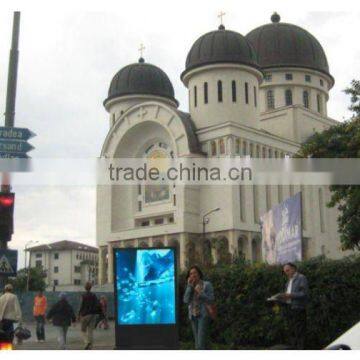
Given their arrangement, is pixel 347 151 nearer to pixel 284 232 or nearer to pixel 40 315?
pixel 284 232

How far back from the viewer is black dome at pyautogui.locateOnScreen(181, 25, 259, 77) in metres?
48.0

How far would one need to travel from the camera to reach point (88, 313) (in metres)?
11.3

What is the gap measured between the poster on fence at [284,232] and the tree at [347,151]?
5.98m

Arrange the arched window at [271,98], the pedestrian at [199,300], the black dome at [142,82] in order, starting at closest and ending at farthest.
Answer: the pedestrian at [199,300] < the black dome at [142,82] < the arched window at [271,98]

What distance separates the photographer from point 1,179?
809cm

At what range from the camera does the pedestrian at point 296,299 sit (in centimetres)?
830

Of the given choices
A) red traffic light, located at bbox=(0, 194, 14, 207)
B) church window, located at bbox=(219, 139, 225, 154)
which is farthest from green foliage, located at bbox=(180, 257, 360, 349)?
church window, located at bbox=(219, 139, 225, 154)

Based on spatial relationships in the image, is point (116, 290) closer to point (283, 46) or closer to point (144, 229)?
point (144, 229)

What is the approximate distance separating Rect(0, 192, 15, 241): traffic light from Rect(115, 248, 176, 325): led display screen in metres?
2.24

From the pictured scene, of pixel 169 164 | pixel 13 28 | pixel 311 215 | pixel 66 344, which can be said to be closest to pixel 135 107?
pixel 169 164

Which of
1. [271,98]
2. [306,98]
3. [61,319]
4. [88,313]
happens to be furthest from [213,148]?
[88,313]

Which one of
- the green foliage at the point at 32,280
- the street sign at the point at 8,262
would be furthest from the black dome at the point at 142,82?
the street sign at the point at 8,262

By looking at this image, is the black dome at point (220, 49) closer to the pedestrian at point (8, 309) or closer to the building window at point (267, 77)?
the building window at point (267, 77)

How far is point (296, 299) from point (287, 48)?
164 ft
